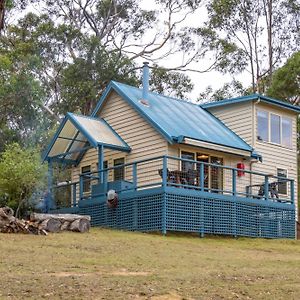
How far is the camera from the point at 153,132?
2291 cm

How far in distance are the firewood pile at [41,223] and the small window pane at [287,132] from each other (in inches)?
421

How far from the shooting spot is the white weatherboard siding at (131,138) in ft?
74.2

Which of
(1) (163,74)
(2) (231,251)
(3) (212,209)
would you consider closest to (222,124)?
(3) (212,209)

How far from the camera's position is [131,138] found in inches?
936

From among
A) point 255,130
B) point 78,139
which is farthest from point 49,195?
point 255,130

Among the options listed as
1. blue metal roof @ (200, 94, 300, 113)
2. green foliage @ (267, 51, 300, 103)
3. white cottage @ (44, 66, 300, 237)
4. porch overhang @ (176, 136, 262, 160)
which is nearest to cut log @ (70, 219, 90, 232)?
white cottage @ (44, 66, 300, 237)

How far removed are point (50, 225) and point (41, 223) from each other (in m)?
0.23

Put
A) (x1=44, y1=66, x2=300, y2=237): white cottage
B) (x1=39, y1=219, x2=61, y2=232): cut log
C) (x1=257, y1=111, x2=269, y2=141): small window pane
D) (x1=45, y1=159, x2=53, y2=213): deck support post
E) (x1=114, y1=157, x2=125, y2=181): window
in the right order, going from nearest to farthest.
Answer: (x1=39, y1=219, x2=61, y2=232): cut log
(x1=44, y1=66, x2=300, y2=237): white cottage
(x1=114, y1=157, x2=125, y2=181): window
(x1=45, y1=159, x2=53, y2=213): deck support post
(x1=257, y1=111, x2=269, y2=141): small window pane

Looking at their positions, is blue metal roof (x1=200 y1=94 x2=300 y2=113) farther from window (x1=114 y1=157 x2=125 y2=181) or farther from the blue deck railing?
window (x1=114 y1=157 x2=125 y2=181)

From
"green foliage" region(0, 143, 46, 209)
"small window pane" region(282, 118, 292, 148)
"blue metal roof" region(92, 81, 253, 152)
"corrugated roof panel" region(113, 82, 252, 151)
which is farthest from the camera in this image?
"small window pane" region(282, 118, 292, 148)

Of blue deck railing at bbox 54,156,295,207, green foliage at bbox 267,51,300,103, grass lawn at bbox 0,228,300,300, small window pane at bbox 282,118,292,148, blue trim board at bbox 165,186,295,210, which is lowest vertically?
grass lawn at bbox 0,228,300,300

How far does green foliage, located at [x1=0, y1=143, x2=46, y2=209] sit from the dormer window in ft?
26.5

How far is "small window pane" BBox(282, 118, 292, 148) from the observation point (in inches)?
1050

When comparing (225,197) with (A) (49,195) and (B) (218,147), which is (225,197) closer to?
(B) (218,147)
